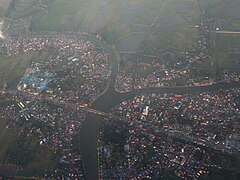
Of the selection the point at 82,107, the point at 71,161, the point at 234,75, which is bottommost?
the point at 71,161

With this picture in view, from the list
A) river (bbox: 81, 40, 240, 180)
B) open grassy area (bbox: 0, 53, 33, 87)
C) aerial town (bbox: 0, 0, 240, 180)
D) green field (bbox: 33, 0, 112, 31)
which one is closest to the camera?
aerial town (bbox: 0, 0, 240, 180)

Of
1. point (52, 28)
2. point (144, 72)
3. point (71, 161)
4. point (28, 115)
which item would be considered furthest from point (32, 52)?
point (71, 161)

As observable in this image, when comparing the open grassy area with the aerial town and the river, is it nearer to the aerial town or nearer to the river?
the aerial town

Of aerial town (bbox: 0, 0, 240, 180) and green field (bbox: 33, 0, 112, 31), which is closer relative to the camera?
aerial town (bbox: 0, 0, 240, 180)

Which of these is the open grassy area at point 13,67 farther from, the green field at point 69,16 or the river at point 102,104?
the river at point 102,104

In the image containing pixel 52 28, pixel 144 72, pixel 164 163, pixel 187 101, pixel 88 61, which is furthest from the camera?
pixel 52 28

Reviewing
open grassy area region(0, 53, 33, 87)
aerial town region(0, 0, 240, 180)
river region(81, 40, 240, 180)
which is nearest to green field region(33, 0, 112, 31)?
aerial town region(0, 0, 240, 180)

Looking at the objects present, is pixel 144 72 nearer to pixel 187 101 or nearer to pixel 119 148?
pixel 187 101

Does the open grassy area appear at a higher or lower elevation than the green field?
lower

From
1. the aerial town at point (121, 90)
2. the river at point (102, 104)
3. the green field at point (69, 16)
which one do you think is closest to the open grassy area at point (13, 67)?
the aerial town at point (121, 90)
